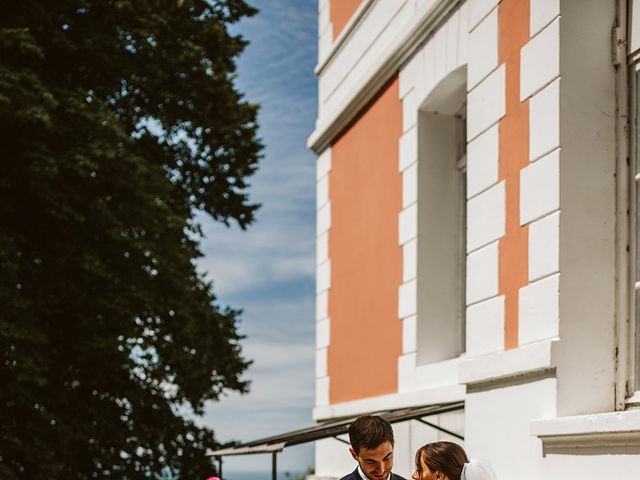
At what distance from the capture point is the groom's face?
4715mm

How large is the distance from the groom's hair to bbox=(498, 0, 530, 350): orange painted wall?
1.26 m

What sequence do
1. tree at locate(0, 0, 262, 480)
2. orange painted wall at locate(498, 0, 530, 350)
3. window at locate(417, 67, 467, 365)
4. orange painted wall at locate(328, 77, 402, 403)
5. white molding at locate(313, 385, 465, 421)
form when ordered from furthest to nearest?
1. tree at locate(0, 0, 262, 480)
2. orange painted wall at locate(328, 77, 402, 403)
3. window at locate(417, 67, 467, 365)
4. white molding at locate(313, 385, 465, 421)
5. orange painted wall at locate(498, 0, 530, 350)

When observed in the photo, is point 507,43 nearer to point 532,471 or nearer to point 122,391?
point 532,471

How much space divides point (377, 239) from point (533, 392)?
136 inches

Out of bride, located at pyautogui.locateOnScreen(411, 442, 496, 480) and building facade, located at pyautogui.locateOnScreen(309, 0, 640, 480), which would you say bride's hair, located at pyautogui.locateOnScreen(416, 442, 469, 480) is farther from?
building facade, located at pyautogui.locateOnScreen(309, 0, 640, 480)

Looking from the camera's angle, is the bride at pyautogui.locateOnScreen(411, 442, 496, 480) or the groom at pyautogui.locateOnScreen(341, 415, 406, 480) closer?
the bride at pyautogui.locateOnScreen(411, 442, 496, 480)

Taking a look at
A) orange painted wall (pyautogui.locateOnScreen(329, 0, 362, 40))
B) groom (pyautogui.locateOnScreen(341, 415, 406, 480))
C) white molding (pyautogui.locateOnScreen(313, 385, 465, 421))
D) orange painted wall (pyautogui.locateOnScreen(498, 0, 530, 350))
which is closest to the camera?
groom (pyautogui.locateOnScreen(341, 415, 406, 480))

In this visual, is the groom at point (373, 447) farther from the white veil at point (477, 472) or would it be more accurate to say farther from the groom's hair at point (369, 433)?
the white veil at point (477, 472)

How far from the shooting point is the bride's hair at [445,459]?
455cm

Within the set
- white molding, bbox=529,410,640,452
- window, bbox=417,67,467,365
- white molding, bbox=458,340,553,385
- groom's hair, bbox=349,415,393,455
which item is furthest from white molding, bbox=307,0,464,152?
groom's hair, bbox=349,415,393,455

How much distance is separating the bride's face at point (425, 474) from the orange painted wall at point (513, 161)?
1.32 meters

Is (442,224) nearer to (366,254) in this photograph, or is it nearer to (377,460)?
(366,254)

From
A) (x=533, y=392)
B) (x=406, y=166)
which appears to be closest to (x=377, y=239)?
(x=406, y=166)

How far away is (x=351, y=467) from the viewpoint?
353 inches
